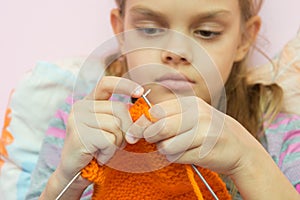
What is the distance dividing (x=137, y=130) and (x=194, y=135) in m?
0.06

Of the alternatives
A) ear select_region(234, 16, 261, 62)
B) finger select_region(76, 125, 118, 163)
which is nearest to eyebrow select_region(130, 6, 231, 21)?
ear select_region(234, 16, 261, 62)

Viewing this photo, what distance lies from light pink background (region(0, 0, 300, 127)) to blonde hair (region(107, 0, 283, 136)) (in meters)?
0.18

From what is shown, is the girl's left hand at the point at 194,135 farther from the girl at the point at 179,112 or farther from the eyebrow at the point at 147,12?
the eyebrow at the point at 147,12

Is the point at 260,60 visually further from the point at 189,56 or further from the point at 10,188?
the point at 10,188

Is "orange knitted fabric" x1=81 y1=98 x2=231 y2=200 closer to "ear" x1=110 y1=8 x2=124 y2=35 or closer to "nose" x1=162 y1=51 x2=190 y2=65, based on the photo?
"nose" x1=162 y1=51 x2=190 y2=65

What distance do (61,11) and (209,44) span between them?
0.42 m

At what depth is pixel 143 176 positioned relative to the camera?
67cm

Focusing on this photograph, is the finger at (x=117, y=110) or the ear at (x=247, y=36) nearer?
the finger at (x=117, y=110)

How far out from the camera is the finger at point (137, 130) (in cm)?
59

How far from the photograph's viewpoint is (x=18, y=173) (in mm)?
985

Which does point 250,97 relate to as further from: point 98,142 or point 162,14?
point 98,142

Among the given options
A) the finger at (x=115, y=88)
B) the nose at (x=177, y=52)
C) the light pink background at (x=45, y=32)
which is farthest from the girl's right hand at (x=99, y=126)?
the light pink background at (x=45, y=32)

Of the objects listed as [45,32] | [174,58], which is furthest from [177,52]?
[45,32]

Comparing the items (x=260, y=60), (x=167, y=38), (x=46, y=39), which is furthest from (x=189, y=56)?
(x=46, y=39)
